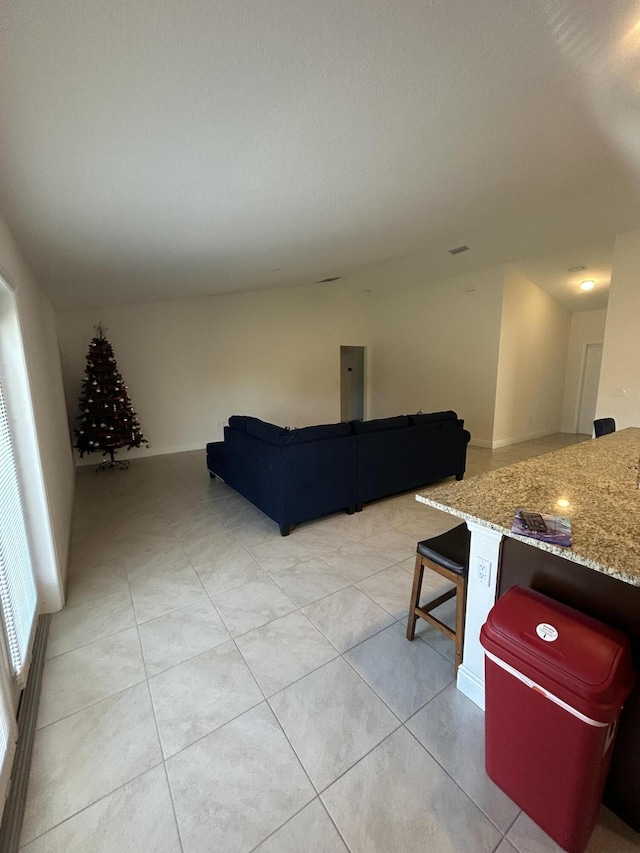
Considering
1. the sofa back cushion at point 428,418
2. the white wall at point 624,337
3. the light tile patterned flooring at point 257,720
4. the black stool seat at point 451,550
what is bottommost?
the light tile patterned flooring at point 257,720

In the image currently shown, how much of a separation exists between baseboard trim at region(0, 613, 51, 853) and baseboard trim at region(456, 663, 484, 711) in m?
1.66

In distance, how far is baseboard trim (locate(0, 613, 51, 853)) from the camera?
110 centimetres

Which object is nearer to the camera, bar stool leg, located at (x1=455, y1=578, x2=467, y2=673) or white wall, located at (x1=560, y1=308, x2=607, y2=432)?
bar stool leg, located at (x1=455, y1=578, x2=467, y2=673)

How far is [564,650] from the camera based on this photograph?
0.96m

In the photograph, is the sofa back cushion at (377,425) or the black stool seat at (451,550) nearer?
Result: the black stool seat at (451,550)

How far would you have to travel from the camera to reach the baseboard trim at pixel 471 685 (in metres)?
1.49

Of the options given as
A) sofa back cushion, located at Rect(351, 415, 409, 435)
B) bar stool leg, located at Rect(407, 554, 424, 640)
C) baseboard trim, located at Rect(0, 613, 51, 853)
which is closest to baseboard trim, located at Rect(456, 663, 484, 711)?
bar stool leg, located at Rect(407, 554, 424, 640)

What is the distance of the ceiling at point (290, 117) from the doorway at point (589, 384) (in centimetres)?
516

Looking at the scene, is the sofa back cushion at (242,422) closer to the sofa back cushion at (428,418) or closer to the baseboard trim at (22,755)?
the sofa back cushion at (428,418)

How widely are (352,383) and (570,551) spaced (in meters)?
7.79

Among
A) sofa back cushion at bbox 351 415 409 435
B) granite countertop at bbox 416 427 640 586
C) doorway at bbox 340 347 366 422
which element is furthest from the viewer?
doorway at bbox 340 347 366 422

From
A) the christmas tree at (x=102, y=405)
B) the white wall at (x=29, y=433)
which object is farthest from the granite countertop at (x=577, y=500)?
the christmas tree at (x=102, y=405)

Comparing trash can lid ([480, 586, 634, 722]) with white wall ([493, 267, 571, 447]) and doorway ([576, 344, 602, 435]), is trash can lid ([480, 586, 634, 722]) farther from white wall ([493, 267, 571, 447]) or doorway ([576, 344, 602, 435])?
doorway ([576, 344, 602, 435])

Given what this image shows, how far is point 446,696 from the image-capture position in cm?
154
